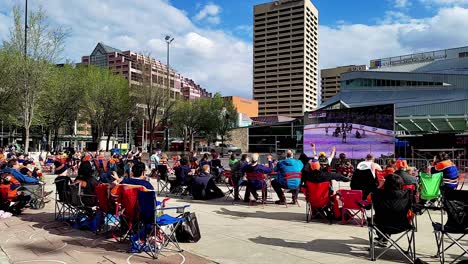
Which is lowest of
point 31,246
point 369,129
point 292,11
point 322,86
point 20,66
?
point 31,246

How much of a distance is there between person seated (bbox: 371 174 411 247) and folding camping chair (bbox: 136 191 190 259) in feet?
9.80

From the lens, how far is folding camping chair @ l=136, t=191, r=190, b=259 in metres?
6.05

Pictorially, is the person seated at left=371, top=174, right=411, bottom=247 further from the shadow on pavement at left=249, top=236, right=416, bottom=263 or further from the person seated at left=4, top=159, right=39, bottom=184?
the person seated at left=4, top=159, right=39, bottom=184

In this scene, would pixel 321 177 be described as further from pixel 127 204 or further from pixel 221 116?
pixel 221 116

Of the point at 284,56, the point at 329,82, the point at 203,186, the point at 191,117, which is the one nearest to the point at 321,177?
the point at 203,186

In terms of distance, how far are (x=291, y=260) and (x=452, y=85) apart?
55492 mm

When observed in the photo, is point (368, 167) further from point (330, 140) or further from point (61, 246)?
point (330, 140)

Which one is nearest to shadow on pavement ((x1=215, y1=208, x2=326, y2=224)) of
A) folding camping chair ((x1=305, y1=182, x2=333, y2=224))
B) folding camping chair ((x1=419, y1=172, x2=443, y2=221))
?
folding camping chair ((x1=305, y1=182, x2=333, y2=224))

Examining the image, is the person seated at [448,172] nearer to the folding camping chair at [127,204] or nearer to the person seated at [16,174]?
the folding camping chair at [127,204]

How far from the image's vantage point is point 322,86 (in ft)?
639

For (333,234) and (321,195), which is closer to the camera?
(333,234)

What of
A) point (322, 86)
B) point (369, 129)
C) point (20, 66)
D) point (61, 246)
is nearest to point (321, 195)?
point (61, 246)

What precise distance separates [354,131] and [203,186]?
15988 millimetres

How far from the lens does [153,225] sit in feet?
20.3
